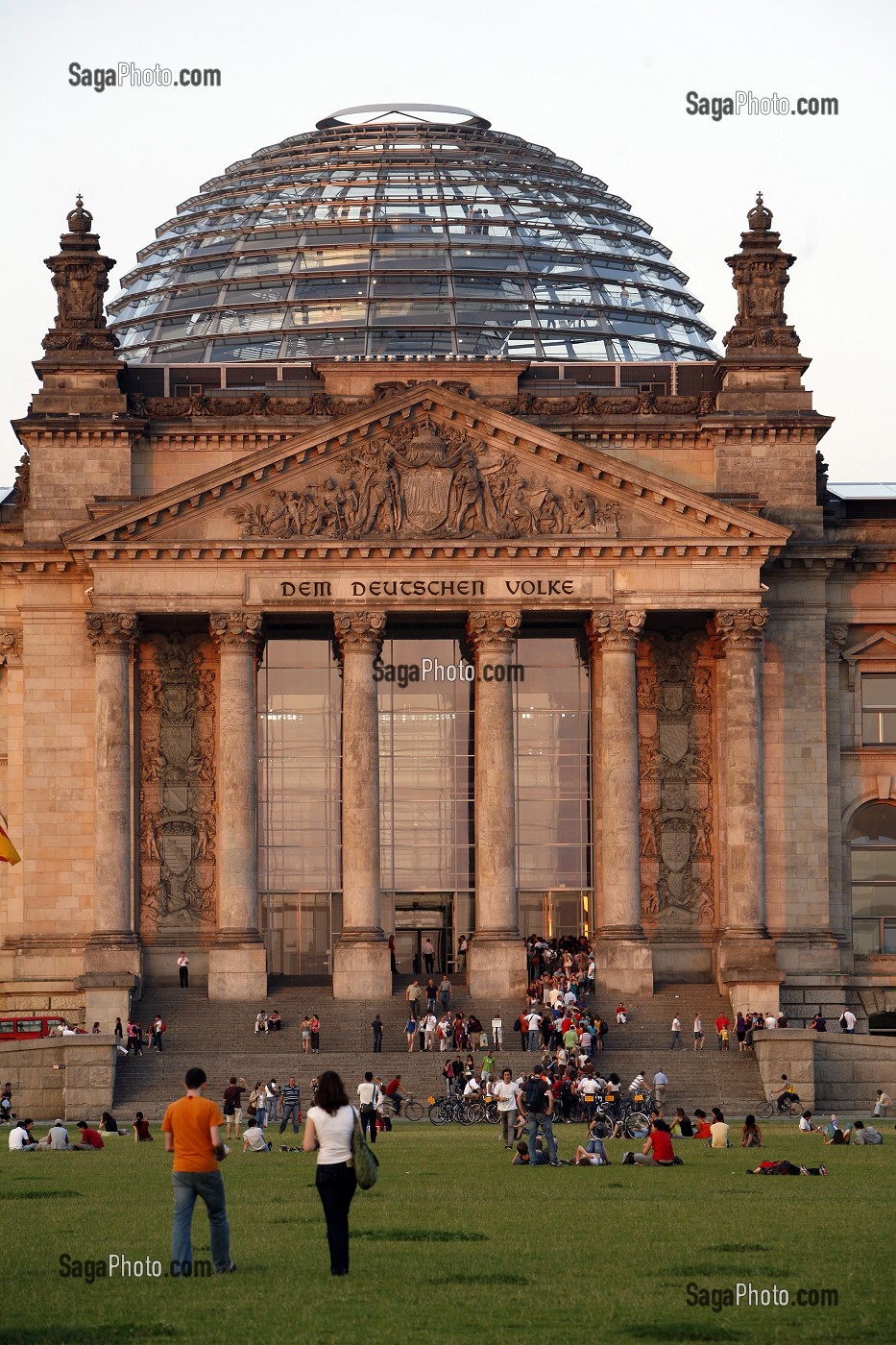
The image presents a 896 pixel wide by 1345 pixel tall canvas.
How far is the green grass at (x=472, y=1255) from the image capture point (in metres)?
24.2

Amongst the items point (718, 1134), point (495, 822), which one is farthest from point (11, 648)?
point (718, 1134)

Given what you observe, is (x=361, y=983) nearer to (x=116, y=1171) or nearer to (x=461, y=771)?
(x=461, y=771)

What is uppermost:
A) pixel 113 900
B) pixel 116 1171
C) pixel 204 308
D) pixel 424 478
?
pixel 204 308

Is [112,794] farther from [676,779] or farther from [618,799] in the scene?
[676,779]

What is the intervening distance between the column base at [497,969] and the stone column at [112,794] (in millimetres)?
10365

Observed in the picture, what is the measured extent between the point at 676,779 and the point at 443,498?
12146 millimetres

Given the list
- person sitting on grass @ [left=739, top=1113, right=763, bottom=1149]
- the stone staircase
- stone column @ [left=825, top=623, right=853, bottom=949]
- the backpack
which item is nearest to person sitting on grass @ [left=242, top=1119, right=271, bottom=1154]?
person sitting on grass @ [left=739, top=1113, right=763, bottom=1149]

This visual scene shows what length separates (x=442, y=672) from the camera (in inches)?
3339

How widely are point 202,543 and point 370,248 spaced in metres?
22.7

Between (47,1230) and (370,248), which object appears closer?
(47,1230)

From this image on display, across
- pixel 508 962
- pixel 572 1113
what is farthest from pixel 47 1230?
pixel 508 962

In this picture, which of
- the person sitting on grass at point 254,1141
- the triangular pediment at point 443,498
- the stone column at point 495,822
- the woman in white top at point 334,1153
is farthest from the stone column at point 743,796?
the woman in white top at point 334,1153

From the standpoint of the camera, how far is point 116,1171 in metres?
45.6

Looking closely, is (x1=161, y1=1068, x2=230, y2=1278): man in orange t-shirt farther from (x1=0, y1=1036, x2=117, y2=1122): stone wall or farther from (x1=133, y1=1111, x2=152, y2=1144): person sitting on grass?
(x1=0, y1=1036, x2=117, y2=1122): stone wall
